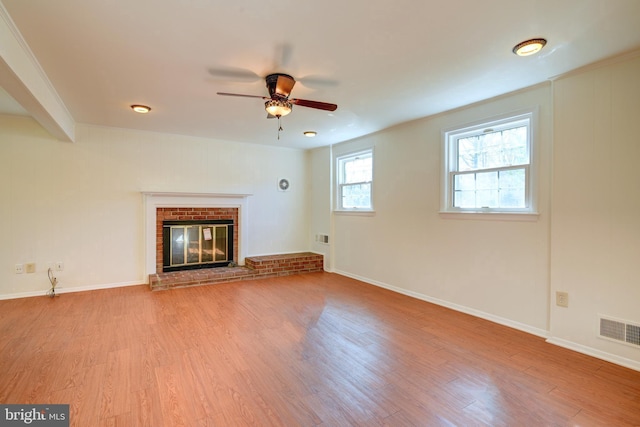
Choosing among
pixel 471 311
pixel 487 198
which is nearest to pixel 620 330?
pixel 471 311

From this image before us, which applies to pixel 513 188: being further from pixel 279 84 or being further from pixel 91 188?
pixel 91 188

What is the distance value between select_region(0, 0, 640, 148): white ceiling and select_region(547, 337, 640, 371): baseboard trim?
2.40 metres

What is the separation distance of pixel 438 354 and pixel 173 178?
4.57m

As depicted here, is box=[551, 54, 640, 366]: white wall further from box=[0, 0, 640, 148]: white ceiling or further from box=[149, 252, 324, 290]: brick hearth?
box=[149, 252, 324, 290]: brick hearth

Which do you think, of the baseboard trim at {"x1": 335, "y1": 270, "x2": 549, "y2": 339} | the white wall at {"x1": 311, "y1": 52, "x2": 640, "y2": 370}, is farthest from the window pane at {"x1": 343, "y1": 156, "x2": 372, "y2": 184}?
the baseboard trim at {"x1": 335, "y1": 270, "x2": 549, "y2": 339}

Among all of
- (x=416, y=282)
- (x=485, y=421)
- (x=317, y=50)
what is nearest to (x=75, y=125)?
(x=317, y=50)

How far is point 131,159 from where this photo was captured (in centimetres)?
474

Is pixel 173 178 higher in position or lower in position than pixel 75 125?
lower

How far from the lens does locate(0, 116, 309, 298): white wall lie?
4.05 meters

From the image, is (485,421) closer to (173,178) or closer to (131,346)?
(131,346)

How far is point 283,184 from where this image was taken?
6.11m

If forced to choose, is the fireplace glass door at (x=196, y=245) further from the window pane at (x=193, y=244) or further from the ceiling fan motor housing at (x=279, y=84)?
the ceiling fan motor housing at (x=279, y=84)

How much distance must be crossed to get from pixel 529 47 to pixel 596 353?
253 cm

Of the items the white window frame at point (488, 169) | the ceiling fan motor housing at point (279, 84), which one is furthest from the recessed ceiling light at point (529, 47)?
the ceiling fan motor housing at point (279, 84)
